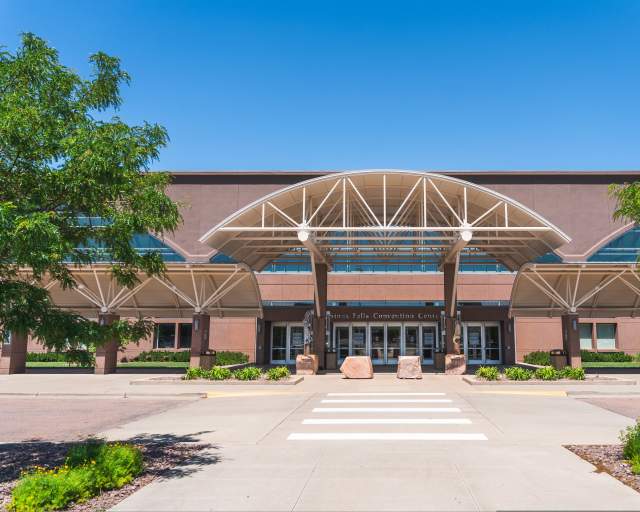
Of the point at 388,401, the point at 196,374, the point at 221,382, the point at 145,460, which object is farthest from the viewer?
the point at 196,374

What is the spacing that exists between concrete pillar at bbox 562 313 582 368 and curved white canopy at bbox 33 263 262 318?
16466 millimetres

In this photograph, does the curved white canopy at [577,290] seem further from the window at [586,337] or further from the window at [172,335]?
the window at [172,335]

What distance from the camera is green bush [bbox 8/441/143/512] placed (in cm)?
630

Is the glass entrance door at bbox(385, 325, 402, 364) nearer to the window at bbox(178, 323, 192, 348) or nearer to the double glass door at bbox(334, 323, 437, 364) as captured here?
the double glass door at bbox(334, 323, 437, 364)

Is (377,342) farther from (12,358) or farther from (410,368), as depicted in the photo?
(12,358)

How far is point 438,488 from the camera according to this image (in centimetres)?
702

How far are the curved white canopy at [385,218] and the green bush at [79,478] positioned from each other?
15.8 metres

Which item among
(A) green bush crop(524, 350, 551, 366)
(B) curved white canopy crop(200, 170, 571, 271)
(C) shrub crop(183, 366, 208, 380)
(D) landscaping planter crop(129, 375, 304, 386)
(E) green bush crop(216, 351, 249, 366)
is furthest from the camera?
(E) green bush crop(216, 351, 249, 366)

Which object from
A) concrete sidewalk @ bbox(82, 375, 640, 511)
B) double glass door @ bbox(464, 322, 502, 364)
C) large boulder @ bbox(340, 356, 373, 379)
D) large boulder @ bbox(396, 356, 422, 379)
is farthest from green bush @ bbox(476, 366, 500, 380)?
double glass door @ bbox(464, 322, 502, 364)

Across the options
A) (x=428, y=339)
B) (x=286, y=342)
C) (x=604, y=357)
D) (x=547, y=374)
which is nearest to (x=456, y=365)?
(x=547, y=374)

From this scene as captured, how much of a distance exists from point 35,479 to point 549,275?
27.4m

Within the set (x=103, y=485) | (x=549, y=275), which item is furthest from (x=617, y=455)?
(x=549, y=275)

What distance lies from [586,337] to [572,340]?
1736 cm

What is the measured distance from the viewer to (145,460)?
883 centimetres
